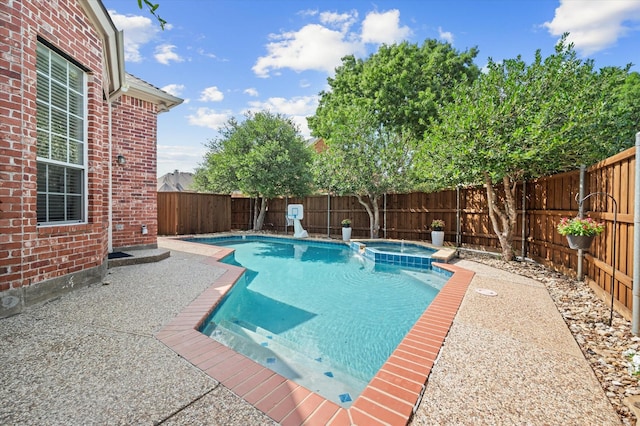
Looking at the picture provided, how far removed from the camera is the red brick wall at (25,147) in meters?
3.31

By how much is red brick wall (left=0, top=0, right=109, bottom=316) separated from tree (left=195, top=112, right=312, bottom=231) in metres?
9.69

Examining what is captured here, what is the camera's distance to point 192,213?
14633 mm

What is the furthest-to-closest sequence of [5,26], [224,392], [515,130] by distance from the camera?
[515,130] < [5,26] < [224,392]

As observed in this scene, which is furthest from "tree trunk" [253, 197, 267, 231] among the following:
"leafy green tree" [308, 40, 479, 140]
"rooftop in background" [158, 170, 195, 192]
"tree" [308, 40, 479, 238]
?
"rooftop in background" [158, 170, 195, 192]

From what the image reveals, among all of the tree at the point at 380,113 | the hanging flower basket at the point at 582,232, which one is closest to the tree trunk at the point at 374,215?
the tree at the point at 380,113

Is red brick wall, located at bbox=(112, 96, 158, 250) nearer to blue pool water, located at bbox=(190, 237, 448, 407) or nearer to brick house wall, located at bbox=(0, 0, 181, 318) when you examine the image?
brick house wall, located at bbox=(0, 0, 181, 318)

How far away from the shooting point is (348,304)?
5035 millimetres

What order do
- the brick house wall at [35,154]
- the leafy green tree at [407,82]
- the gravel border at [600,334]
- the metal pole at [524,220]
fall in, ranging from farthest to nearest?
1. the leafy green tree at [407,82]
2. the metal pole at [524,220]
3. the brick house wall at [35,154]
4. the gravel border at [600,334]

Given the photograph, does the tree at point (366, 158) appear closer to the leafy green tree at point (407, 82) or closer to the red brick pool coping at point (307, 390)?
the leafy green tree at point (407, 82)

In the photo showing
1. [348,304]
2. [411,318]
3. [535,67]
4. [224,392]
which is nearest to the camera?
[224,392]

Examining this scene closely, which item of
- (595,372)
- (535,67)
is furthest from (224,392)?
(535,67)

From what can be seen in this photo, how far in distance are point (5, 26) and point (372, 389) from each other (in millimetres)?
5323

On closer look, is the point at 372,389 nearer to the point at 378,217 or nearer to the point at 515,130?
the point at 515,130

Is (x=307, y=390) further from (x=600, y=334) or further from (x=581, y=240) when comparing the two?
(x=581, y=240)
